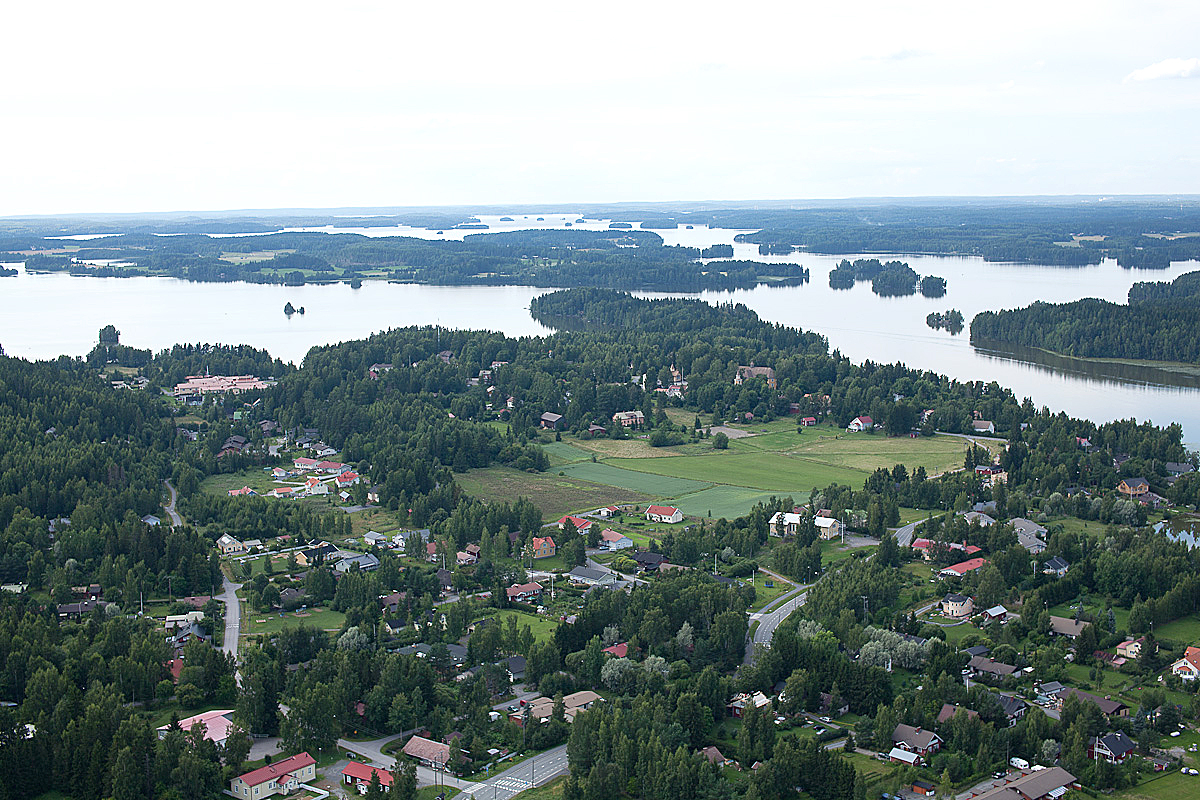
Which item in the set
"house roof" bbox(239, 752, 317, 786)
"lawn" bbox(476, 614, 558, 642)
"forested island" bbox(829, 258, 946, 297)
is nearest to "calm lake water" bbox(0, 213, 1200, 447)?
"forested island" bbox(829, 258, 946, 297)

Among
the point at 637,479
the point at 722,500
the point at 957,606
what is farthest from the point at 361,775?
the point at 637,479

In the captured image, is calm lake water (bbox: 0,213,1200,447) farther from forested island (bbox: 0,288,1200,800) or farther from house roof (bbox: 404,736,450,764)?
house roof (bbox: 404,736,450,764)

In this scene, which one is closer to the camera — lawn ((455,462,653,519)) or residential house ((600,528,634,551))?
residential house ((600,528,634,551))

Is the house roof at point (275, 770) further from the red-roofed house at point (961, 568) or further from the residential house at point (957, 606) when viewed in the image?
the red-roofed house at point (961, 568)

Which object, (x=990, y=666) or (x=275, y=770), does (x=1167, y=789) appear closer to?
(x=990, y=666)

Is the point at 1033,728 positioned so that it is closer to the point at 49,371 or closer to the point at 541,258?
the point at 49,371
